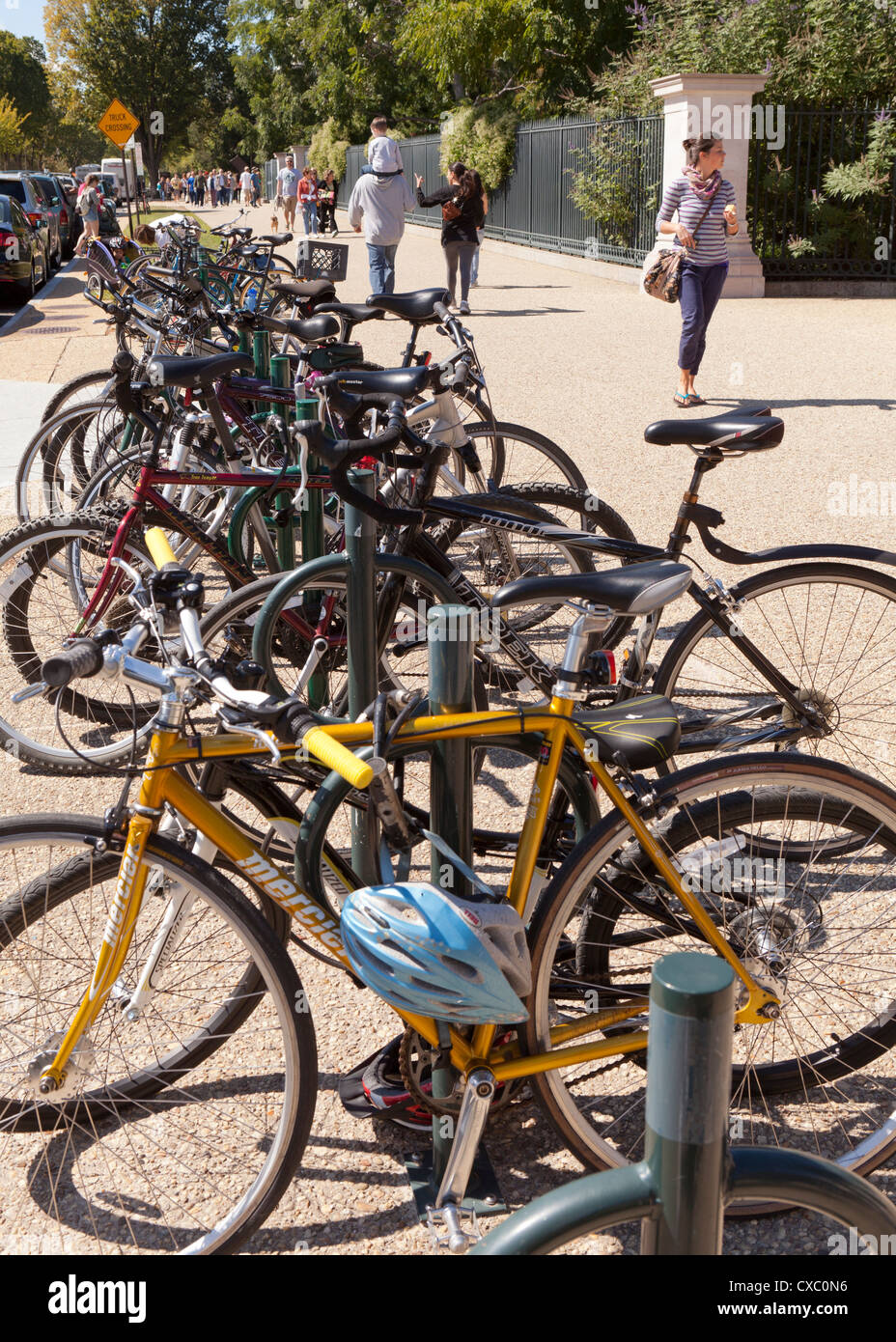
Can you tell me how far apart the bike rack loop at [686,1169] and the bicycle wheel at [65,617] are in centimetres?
316

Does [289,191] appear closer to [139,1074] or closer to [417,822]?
[417,822]

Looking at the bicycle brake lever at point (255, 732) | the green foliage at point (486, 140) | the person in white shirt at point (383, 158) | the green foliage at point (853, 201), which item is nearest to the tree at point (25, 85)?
the green foliage at point (486, 140)

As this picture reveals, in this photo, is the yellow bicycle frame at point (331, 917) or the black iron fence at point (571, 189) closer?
the yellow bicycle frame at point (331, 917)

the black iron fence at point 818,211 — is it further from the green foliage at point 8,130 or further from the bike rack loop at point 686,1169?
the green foliage at point 8,130

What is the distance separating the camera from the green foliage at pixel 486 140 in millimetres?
27797

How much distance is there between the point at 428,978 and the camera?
212cm

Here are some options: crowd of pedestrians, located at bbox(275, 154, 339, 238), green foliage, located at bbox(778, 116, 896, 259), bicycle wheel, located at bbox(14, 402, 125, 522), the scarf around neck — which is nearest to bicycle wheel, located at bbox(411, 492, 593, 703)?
bicycle wheel, located at bbox(14, 402, 125, 522)

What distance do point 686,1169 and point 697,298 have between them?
9402 mm

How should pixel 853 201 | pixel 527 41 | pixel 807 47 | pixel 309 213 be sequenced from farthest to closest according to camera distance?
pixel 309 213
pixel 527 41
pixel 853 201
pixel 807 47

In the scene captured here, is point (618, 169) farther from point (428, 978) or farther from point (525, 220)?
point (428, 978)

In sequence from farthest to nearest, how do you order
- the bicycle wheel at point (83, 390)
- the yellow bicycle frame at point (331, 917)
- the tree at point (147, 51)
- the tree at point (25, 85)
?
the tree at point (25, 85) < the tree at point (147, 51) < the bicycle wheel at point (83, 390) < the yellow bicycle frame at point (331, 917)

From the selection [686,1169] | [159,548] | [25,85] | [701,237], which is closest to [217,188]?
[25,85]

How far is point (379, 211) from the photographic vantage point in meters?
13.6
